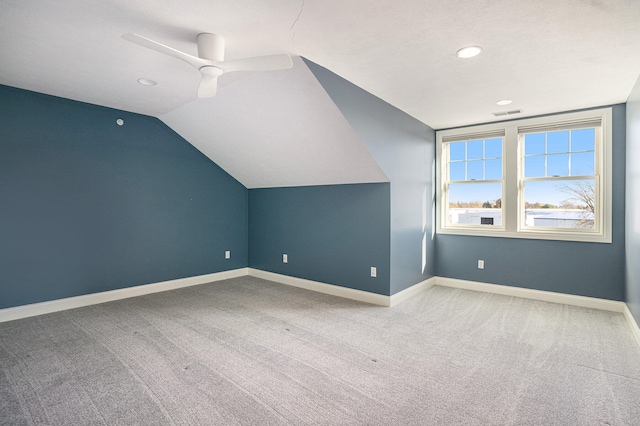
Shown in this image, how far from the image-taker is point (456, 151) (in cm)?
499

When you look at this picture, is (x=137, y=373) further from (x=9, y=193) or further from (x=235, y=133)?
(x=235, y=133)

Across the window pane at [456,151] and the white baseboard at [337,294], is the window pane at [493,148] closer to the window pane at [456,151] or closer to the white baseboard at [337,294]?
the window pane at [456,151]

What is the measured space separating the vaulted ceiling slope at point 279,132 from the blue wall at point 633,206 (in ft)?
7.54

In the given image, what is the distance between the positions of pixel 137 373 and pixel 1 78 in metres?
3.05

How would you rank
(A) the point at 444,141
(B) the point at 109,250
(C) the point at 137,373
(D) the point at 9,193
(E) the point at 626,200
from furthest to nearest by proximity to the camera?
1. (A) the point at 444,141
2. (B) the point at 109,250
3. (E) the point at 626,200
4. (D) the point at 9,193
5. (C) the point at 137,373

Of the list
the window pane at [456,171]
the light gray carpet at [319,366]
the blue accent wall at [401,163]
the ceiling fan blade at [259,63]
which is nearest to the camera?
the light gray carpet at [319,366]

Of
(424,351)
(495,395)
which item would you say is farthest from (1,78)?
(495,395)

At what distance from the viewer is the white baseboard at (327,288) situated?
399 cm

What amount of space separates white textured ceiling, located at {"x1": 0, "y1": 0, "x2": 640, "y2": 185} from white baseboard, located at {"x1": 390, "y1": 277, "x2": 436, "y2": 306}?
66.5 inches

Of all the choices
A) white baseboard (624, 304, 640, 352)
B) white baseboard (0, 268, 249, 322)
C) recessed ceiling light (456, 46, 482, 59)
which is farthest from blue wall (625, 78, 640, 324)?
white baseboard (0, 268, 249, 322)

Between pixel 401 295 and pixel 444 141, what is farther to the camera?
pixel 444 141

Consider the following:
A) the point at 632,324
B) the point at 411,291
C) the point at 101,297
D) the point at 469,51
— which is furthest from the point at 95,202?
the point at 632,324

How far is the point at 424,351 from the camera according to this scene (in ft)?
8.98

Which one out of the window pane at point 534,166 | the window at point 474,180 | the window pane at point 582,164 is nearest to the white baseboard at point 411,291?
the window at point 474,180
